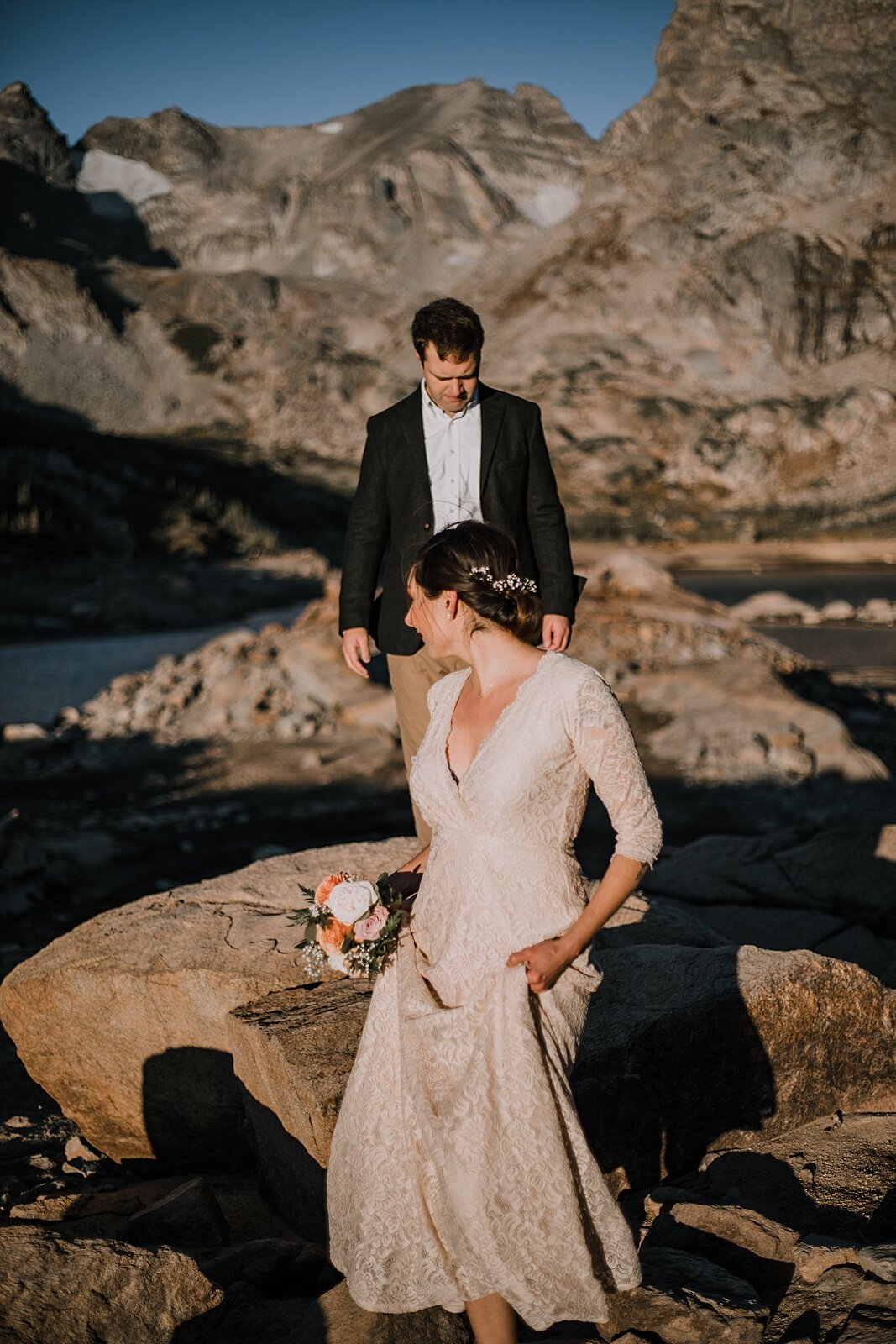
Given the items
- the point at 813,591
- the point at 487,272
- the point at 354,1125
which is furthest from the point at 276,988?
the point at 487,272

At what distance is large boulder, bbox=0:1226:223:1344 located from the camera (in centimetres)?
245

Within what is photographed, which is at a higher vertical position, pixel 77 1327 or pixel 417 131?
pixel 417 131

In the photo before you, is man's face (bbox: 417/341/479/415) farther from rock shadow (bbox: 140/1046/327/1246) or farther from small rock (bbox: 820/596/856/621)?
small rock (bbox: 820/596/856/621)

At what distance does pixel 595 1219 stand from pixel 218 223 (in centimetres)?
20045

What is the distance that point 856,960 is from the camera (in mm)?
5191

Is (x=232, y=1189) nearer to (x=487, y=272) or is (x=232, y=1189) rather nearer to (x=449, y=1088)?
(x=449, y=1088)

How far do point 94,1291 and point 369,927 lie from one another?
1.14 metres

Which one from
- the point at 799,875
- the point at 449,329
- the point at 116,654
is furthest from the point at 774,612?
the point at 449,329

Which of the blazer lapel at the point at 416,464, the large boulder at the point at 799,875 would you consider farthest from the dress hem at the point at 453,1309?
the large boulder at the point at 799,875

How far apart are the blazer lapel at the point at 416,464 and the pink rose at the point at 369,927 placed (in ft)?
6.45

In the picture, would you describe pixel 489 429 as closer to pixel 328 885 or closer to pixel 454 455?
pixel 454 455

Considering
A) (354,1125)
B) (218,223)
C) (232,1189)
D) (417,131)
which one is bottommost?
(232,1189)

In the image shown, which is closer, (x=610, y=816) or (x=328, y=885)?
(x=610, y=816)

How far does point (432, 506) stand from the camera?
412 centimetres
